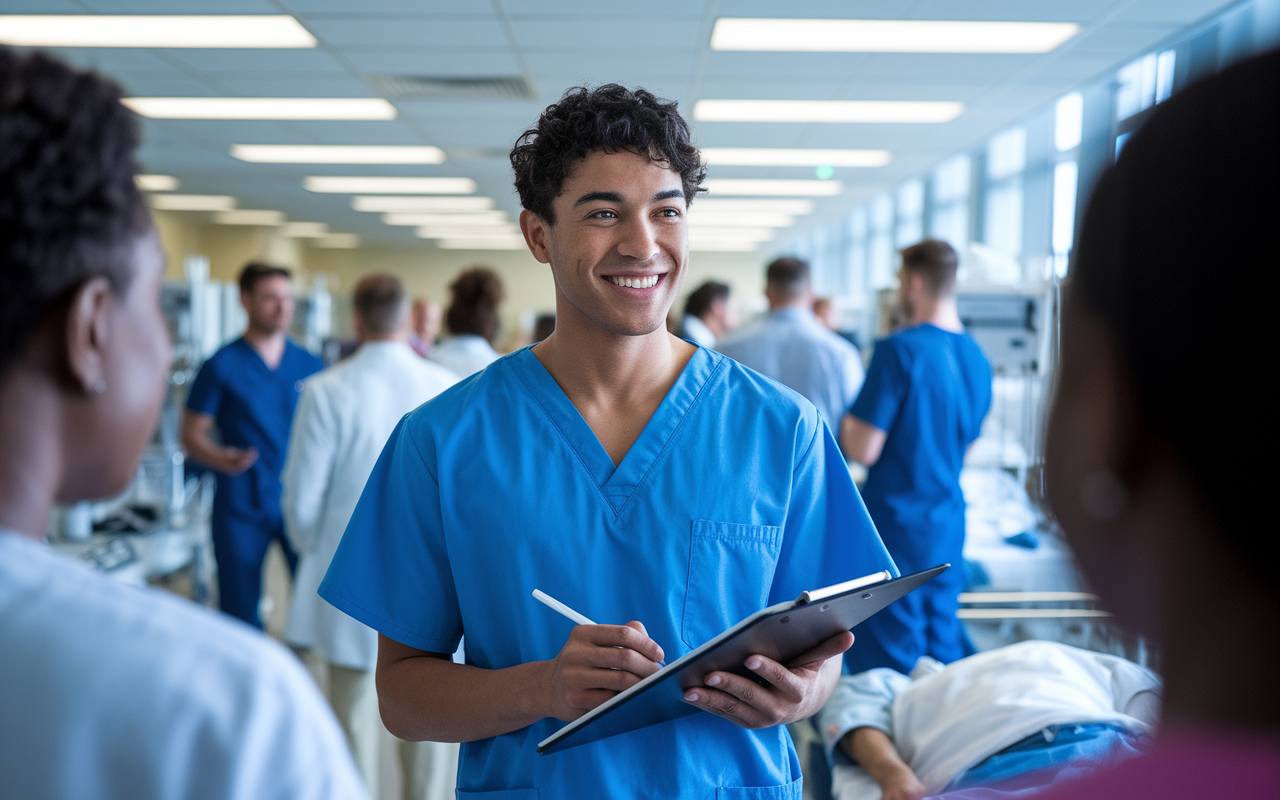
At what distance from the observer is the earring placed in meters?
0.38

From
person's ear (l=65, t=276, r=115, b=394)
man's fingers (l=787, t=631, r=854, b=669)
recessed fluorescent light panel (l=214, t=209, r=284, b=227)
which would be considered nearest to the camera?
person's ear (l=65, t=276, r=115, b=394)

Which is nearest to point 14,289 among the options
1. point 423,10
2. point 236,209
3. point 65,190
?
point 65,190

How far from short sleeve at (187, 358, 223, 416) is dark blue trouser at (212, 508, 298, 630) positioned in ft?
1.24

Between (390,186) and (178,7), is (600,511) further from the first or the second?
(390,186)

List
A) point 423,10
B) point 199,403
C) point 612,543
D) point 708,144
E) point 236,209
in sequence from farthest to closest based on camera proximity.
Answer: point 236,209, point 708,144, point 423,10, point 199,403, point 612,543

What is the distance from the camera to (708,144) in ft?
20.2

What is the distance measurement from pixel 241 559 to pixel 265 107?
10.8 ft

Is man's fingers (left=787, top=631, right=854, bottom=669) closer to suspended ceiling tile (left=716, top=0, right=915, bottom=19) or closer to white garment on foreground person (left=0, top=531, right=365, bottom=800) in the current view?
white garment on foreground person (left=0, top=531, right=365, bottom=800)

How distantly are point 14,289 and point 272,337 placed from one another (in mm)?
3087

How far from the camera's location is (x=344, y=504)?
2422 mm

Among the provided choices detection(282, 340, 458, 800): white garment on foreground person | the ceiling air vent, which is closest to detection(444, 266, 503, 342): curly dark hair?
detection(282, 340, 458, 800): white garment on foreground person

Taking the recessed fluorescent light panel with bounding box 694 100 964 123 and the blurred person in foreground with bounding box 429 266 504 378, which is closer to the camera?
the blurred person in foreground with bounding box 429 266 504 378

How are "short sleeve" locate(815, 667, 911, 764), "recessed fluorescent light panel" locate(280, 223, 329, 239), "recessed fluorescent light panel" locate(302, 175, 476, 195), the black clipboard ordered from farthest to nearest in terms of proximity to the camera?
"recessed fluorescent light panel" locate(280, 223, 329, 239)
"recessed fluorescent light panel" locate(302, 175, 476, 195)
"short sleeve" locate(815, 667, 911, 764)
the black clipboard

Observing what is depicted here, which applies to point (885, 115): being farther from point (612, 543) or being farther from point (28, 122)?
point (28, 122)
